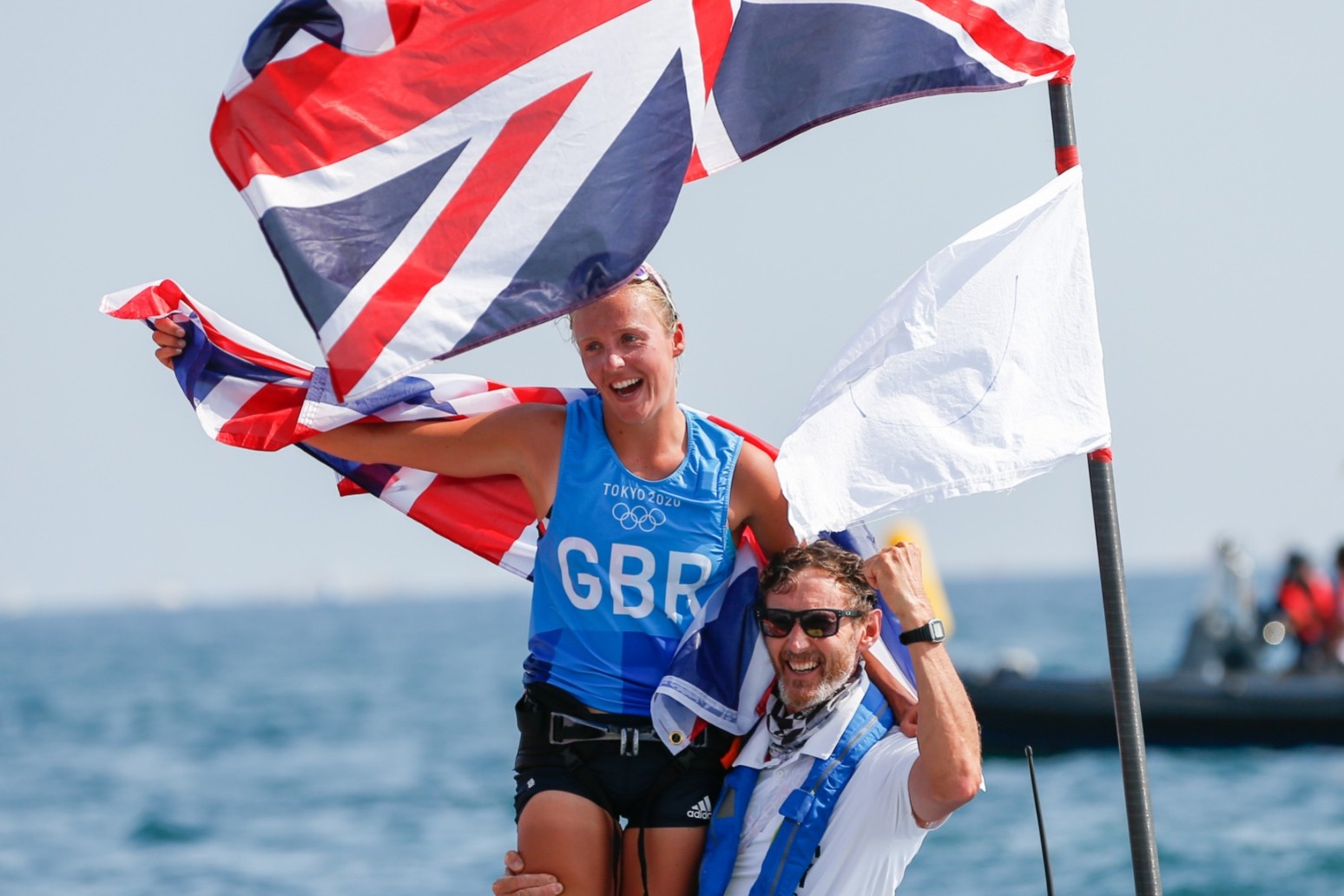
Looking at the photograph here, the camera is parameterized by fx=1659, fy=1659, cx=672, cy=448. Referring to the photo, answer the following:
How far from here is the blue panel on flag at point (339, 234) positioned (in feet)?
11.7

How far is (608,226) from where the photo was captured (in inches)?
148

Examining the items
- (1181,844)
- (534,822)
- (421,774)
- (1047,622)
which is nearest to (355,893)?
(1181,844)

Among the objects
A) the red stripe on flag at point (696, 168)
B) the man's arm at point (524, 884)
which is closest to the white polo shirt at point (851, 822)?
the man's arm at point (524, 884)

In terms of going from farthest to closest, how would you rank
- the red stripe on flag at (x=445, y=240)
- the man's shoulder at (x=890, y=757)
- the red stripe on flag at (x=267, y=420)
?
the red stripe on flag at (x=267, y=420) < the man's shoulder at (x=890, y=757) < the red stripe on flag at (x=445, y=240)

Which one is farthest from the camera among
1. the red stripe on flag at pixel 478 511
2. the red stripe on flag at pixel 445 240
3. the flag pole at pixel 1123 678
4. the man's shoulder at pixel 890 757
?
the red stripe on flag at pixel 478 511

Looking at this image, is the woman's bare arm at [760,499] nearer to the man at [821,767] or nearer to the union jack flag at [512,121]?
the man at [821,767]

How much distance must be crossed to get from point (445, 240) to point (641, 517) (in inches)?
31.8

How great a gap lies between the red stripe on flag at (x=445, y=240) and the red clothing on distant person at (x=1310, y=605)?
52.5ft

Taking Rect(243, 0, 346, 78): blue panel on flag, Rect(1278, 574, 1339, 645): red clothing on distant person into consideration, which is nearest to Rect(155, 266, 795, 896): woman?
Rect(243, 0, 346, 78): blue panel on flag

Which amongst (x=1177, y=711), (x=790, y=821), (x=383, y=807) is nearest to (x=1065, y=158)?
(x=790, y=821)

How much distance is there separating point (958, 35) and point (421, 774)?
25.1 metres

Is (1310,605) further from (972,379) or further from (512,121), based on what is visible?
(512,121)

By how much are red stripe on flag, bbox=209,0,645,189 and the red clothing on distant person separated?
52.5 ft

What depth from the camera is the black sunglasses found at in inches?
156
